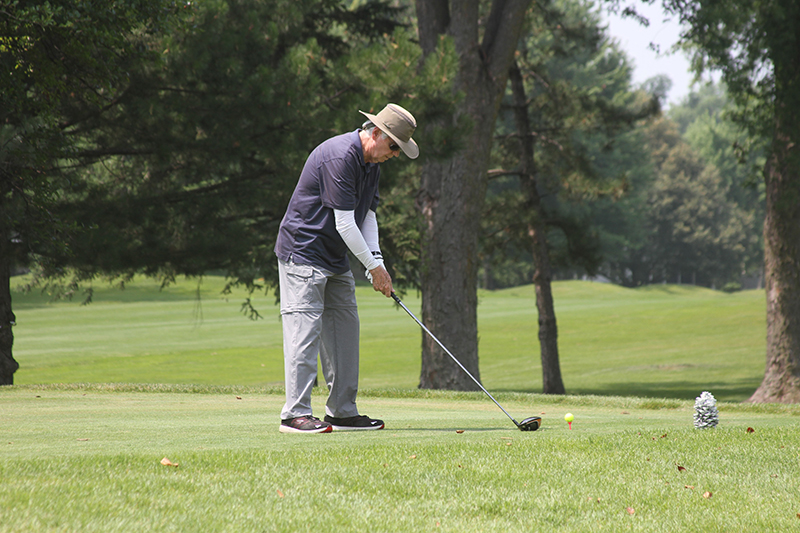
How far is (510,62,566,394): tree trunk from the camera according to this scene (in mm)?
15766

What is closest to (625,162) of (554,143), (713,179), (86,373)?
(713,179)

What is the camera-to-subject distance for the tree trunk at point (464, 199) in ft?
37.3

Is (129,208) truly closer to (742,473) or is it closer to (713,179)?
(742,473)

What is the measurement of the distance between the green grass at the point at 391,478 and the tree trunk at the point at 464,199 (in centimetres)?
636

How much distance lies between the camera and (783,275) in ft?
37.8

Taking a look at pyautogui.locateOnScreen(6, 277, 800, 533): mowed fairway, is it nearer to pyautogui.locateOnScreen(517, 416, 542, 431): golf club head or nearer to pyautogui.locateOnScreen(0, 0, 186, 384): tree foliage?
pyautogui.locateOnScreen(517, 416, 542, 431): golf club head

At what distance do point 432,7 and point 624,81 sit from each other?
44054mm

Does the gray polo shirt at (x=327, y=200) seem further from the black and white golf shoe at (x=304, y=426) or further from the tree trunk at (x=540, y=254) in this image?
the tree trunk at (x=540, y=254)

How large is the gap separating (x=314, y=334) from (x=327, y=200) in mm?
863

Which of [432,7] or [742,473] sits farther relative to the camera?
[432,7]

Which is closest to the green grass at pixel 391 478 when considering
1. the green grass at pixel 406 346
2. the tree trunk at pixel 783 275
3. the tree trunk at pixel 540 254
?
the tree trunk at pixel 783 275

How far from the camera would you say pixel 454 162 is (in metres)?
11.4

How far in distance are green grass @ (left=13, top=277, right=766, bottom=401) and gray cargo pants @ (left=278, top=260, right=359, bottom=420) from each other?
30.6 feet

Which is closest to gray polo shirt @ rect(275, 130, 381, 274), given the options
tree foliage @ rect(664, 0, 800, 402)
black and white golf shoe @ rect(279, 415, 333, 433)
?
black and white golf shoe @ rect(279, 415, 333, 433)
